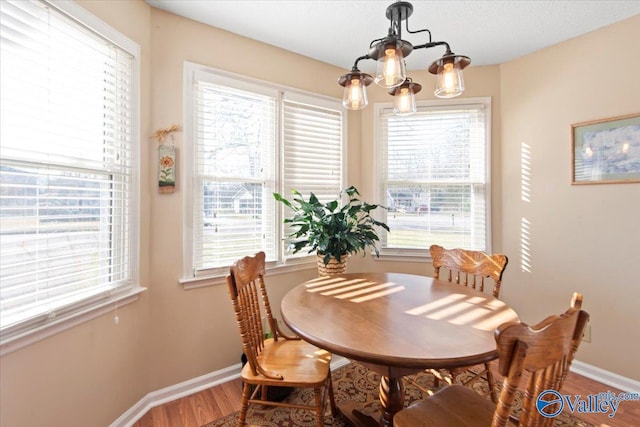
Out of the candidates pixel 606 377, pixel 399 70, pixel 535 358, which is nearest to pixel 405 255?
pixel 606 377

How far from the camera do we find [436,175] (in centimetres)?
291

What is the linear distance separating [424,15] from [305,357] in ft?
7.83

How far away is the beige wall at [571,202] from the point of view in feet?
7.06

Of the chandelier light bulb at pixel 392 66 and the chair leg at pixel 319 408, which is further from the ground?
the chandelier light bulb at pixel 392 66

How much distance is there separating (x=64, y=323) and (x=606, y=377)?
3.57 metres

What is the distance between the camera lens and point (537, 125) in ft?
8.54

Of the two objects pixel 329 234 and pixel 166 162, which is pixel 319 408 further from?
pixel 166 162

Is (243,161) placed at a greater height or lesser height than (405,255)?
greater

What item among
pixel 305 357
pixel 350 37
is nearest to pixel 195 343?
pixel 305 357

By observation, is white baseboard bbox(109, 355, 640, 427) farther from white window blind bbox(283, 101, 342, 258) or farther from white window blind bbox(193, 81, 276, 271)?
white window blind bbox(283, 101, 342, 258)

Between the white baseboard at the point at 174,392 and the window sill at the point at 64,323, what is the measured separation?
2.22 ft

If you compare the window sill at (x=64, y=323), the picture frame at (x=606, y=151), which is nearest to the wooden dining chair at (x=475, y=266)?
the picture frame at (x=606, y=151)

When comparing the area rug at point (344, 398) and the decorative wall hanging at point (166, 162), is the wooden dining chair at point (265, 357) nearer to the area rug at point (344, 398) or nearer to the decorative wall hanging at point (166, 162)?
the area rug at point (344, 398)

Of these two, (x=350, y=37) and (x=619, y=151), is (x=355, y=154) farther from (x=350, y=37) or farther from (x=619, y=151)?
(x=619, y=151)
